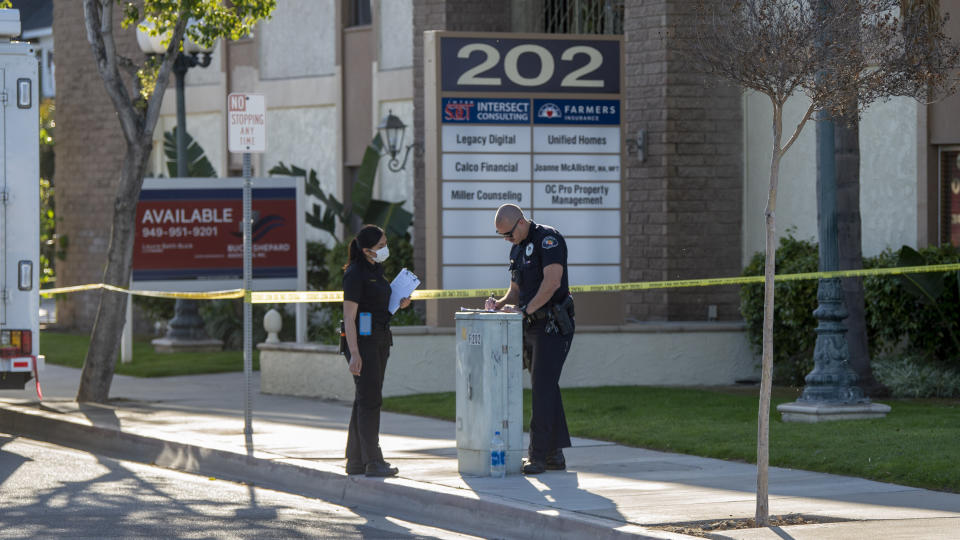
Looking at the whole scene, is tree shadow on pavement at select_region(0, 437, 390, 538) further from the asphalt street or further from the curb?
the curb

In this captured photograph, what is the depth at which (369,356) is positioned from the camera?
11.1 metres

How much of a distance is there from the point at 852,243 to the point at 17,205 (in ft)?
25.3

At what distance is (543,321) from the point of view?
435 inches

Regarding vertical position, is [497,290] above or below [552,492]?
above

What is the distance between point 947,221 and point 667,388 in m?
3.59

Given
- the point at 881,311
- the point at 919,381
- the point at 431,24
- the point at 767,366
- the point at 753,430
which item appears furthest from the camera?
the point at 431,24

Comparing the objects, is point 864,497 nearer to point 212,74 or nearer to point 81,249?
point 212,74

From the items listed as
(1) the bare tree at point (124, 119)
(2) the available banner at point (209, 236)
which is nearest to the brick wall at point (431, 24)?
(2) the available banner at point (209, 236)

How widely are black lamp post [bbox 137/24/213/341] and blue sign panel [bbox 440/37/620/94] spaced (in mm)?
3385

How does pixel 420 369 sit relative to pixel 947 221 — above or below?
below

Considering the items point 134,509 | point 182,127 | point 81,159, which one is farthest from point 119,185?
point 81,159

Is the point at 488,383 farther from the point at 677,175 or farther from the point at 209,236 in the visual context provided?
the point at 209,236

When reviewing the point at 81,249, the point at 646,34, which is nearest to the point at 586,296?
the point at 646,34

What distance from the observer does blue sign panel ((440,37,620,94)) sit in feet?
55.7
